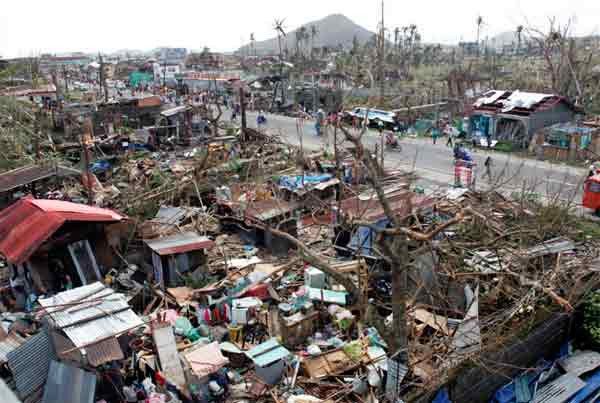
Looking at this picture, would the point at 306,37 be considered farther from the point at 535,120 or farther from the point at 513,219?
the point at 513,219

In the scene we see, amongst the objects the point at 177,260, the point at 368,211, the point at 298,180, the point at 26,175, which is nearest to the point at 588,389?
the point at 368,211

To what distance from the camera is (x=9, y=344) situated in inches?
314

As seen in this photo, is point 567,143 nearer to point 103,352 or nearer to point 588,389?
→ point 588,389

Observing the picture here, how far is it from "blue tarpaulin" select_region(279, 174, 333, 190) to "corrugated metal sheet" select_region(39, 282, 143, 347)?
8.32m

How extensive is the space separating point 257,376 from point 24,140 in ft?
66.5

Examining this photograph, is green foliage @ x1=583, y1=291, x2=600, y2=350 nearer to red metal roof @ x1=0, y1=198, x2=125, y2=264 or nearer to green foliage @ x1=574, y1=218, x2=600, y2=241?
green foliage @ x1=574, y1=218, x2=600, y2=241

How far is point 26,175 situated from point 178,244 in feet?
23.2

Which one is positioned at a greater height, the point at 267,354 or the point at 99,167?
the point at 99,167

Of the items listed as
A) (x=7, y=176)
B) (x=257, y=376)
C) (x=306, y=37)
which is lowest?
(x=257, y=376)

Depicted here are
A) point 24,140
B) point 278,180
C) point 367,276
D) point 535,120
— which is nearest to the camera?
point 367,276

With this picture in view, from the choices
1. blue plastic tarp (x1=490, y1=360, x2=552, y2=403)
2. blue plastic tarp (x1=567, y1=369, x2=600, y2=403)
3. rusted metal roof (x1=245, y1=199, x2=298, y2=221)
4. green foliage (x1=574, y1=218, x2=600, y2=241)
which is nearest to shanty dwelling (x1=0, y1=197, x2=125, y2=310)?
rusted metal roof (x1=245, y1=199, x2=298, y2=221)

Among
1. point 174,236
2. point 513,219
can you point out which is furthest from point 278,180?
point 513,219

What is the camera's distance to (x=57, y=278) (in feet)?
34.5

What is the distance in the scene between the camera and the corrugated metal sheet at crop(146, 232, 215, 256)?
1063cm
